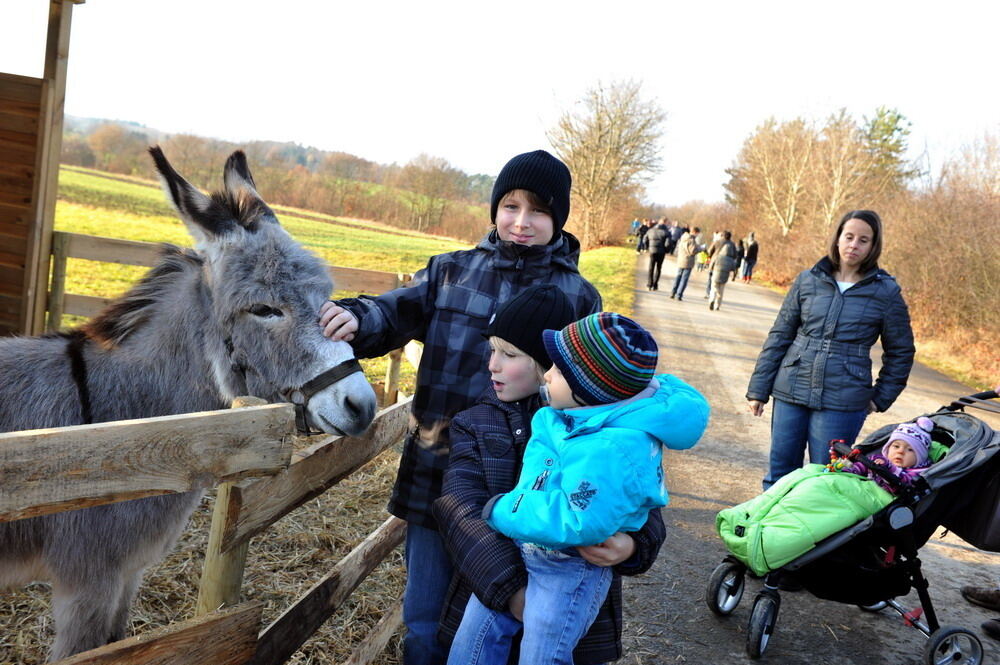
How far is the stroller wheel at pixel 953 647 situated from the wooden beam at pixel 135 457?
3.82 m

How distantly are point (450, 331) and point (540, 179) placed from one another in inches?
26.4

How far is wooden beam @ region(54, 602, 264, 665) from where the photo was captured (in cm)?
170

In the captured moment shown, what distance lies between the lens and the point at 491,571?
192 centimetres

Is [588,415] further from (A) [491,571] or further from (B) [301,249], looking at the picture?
(B) [301,249]

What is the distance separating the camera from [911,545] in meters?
3.69

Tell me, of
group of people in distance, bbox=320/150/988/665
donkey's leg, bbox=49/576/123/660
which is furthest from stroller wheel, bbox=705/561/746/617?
donkey's leg, bbox=49/576/123/660

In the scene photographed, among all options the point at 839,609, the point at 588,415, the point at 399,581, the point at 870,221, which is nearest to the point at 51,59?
the point at 399,581

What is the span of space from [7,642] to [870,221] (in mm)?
5556

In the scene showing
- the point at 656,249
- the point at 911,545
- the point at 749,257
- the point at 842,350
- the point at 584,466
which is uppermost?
the point at 749,257

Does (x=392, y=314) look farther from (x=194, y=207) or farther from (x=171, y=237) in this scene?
(x=171, y=237)

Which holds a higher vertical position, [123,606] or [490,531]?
[490,531]

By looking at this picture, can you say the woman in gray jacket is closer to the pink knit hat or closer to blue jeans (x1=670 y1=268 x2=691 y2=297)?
the pink knit hat

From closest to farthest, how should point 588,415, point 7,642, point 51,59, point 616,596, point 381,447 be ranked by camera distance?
1. point 588,415
2. point 616,596
3. point 7,642
4. point 381,447
5. point 51,59

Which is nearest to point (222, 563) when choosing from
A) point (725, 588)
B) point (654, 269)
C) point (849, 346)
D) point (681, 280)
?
point (725, 588)
